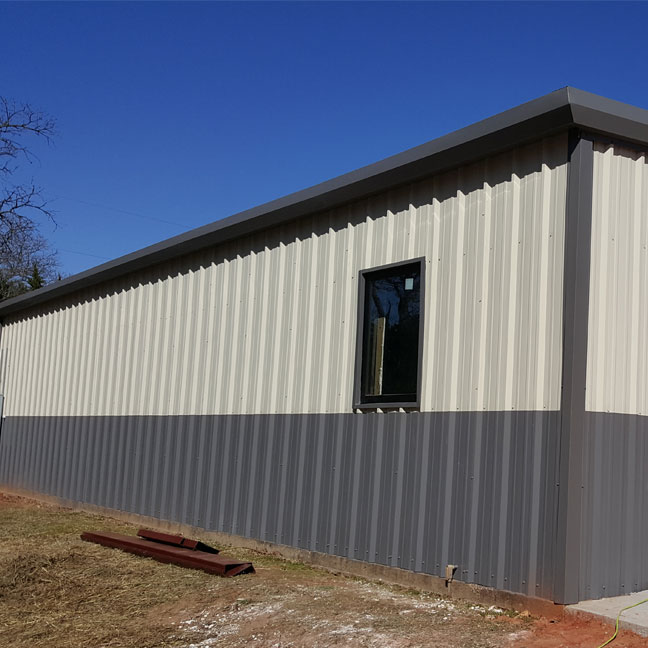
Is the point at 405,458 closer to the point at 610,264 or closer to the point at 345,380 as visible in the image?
the point at 345,380

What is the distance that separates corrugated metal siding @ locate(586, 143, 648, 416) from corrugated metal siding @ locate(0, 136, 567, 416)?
0.31m

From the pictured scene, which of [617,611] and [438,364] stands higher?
[438,364]

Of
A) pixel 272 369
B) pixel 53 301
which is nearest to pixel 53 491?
pixel 53 301

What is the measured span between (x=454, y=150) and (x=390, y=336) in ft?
6.64

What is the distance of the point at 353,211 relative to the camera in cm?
987

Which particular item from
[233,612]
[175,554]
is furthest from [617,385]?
[175,554]

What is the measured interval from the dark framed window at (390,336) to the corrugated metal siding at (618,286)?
6.25 ft

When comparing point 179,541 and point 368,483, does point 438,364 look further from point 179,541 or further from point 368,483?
point 179,541

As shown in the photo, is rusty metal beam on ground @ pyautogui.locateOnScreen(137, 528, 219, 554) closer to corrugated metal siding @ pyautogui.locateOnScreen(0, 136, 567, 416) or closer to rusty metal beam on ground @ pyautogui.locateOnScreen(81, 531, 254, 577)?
rusty metal beam on ground @ pyautogui.locateOnScreen(81, 531, 254, 577)

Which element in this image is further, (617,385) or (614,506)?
(617,385)

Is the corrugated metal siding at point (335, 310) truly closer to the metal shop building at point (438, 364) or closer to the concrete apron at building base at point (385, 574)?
the metal shop building at point (438, 364)

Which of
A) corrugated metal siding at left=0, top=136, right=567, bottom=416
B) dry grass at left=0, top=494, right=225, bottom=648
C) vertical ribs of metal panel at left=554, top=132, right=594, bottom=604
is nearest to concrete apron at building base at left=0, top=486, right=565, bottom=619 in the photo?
vertical ribs of metal panel at left=554, top=132, right=594, bottom=604

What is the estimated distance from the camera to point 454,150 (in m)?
8.24

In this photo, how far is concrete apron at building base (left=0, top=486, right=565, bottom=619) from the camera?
23.2 feet
